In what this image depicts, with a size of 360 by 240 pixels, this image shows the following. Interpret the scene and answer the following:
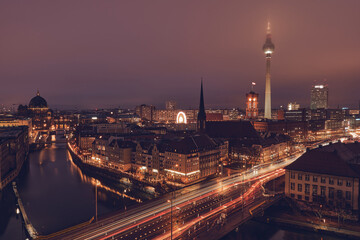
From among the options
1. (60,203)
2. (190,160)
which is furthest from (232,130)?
(60,203)

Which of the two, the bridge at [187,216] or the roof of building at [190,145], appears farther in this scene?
the roof of building at [190,145]

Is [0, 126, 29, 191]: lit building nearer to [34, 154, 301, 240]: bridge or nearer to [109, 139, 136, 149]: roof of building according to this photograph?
[109, 139, 136, 149]: roof of building

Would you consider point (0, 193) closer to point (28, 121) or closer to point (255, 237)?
point (255, 237)

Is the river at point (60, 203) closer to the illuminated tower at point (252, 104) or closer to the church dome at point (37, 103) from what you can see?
the church dome at point (37, 103)

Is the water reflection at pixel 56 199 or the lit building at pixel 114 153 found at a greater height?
the lit building at pixel 114 153

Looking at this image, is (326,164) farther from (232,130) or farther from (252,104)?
(252,104)

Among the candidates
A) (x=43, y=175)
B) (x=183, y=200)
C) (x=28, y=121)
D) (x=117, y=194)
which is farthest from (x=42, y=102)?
(x=183, y=200)

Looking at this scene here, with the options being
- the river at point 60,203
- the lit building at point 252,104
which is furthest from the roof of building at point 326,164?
the lit building at point 252,104
